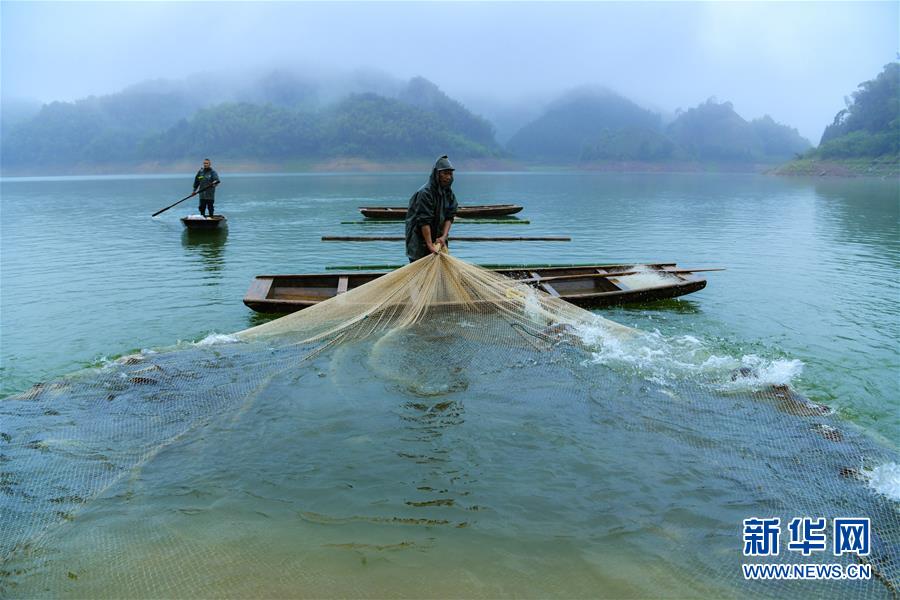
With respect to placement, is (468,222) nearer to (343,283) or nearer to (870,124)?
(343,283)

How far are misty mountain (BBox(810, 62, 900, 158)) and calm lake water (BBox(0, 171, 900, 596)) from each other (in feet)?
276

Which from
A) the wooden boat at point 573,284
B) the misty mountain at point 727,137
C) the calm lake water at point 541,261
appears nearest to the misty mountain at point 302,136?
the misty mountain at point 727,137

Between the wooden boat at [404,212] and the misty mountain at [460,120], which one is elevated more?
the misty mountain at [460,120]

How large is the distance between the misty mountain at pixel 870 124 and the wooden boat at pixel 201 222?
9004 cm

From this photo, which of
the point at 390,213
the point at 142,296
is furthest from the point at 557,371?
the point at 390,213

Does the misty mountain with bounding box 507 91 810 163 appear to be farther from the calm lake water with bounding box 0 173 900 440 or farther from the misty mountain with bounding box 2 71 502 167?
the calm lake water with bounding box 0 173 900 440

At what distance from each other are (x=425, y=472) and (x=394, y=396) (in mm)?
1134

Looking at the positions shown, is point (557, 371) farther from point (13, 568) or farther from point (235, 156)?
point (235, 156)

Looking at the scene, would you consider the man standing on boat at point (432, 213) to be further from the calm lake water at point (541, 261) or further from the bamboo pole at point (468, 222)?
the bamboo pole at point (468, 222)

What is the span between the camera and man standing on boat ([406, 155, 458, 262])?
6.55 m

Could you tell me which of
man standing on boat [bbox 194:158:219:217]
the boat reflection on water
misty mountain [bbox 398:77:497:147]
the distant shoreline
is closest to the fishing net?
the boat reflection on water

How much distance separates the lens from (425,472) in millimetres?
3955

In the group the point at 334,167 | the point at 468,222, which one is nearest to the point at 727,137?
the point at 334,167

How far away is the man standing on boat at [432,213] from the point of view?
655cm
